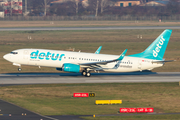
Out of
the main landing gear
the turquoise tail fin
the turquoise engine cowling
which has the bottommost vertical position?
the main landing gear

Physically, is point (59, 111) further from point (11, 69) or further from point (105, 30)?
point (105, 30)

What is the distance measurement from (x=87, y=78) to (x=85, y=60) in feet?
10.8

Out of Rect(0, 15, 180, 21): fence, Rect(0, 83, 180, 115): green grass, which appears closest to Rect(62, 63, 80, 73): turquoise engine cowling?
Rect(0, 83, 180, 115): green grass

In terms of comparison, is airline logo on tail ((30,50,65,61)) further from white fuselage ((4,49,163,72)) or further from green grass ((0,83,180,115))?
green grass ((0,83,180,115))

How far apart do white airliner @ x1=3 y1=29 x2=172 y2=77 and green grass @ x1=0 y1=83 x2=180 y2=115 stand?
23.5 feet

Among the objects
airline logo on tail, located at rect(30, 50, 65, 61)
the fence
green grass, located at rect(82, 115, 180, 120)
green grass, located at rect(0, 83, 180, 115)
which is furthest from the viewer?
the fence

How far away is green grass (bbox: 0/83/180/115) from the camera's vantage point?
1299 inches

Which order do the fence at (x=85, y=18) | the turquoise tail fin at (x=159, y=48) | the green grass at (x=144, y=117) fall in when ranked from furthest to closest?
the fence at (x=85, y=18)
the turquoise tail fin at (x=159, y=48)
the green grass at (x=144, y=117)

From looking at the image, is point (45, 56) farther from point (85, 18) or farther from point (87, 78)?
point (85, 18)

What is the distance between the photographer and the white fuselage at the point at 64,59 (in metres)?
52.9

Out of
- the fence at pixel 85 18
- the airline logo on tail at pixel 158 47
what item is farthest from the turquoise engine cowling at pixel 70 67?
the fence at pixel 85 18

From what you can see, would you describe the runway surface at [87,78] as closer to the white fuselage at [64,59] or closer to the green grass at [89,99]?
the white fuselage at [64,59]

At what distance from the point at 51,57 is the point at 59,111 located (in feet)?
72.1

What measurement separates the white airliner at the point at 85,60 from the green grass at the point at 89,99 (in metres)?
7.16
